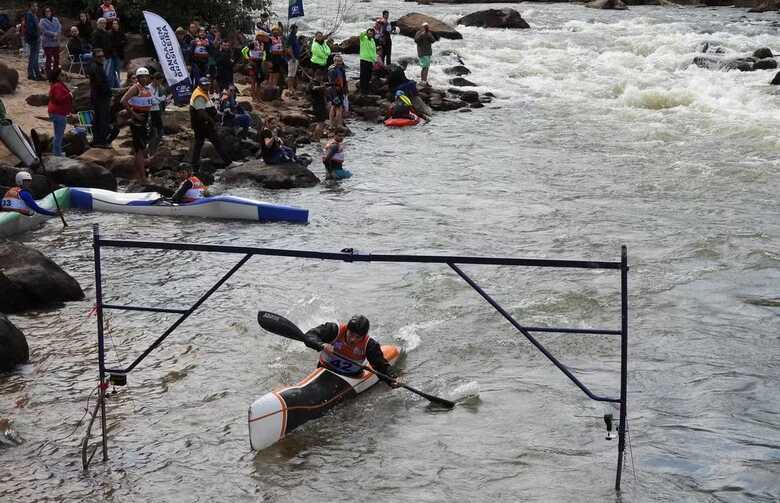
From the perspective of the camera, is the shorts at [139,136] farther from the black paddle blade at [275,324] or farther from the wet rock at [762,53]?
the wet rock at [762,53]

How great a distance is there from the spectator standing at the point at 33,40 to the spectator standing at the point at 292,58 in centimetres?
561

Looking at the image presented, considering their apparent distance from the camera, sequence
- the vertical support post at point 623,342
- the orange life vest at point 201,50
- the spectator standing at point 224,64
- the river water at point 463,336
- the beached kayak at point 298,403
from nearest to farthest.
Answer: the vertical support post at point 623,342, the river water at point 463,336, the beached kayak at point 298,403, the orange life vest at point 201,50, the spectator standing at point 224,64

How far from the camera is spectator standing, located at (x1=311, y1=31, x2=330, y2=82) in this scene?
22328 millimetres

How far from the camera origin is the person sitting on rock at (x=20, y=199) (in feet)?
44.4

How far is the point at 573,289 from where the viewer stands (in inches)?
467

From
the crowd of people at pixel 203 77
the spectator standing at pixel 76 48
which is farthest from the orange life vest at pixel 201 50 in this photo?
the spectator standing at pixel 76 48

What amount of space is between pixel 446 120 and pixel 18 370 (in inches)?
588

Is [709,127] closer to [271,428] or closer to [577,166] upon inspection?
[577,166]

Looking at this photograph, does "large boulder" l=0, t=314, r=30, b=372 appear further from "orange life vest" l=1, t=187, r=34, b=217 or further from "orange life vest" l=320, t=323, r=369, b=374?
"orange life vest" l=1, t=187, r=34, b=217

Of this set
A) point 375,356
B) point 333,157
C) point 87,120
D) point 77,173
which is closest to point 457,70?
point 333,157

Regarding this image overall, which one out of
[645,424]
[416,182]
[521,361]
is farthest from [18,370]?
[416,182]

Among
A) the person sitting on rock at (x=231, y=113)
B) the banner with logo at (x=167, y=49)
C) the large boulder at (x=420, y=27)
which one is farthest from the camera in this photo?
the large boulder at (x=420, y=27)

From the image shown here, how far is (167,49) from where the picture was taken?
15.9 m

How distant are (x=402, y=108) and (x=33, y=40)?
805 cm
